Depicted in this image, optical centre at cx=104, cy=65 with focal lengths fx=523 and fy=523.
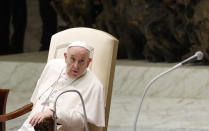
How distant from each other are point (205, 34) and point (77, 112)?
15.4ft

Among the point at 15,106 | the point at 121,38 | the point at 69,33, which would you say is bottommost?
the point at 15,106

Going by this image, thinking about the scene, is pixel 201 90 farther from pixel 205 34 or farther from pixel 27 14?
pixel 27 14

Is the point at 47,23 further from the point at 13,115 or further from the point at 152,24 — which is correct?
the point at 13,115

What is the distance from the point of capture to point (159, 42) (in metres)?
8.42

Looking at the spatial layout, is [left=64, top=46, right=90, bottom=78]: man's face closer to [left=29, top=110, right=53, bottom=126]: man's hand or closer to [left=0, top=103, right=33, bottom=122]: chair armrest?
[left=29, top=110, right=53, bottom=126]: man's hand

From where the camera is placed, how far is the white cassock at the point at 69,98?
11.7 ft

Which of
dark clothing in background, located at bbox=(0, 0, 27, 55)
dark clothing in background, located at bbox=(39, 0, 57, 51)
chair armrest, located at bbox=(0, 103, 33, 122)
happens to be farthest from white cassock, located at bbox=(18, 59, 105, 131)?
dark clothing in background, located at bbox=(39, 0, 57, 51)

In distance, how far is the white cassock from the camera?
3553 millimetres

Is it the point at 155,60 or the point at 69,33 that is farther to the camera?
the point at 155,60

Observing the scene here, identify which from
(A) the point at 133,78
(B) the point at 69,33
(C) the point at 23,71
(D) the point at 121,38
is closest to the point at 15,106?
(C) the point at 23,71

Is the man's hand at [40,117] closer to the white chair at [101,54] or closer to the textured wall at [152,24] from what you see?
the white chair at [101,54]

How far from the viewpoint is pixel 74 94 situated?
3.70 metres

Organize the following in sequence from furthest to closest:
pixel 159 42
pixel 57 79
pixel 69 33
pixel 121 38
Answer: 1. pixel 121 38
2. pixel 159 42
3. pixel 69 33
4. pixel 57 79

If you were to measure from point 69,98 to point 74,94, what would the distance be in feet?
0.15
